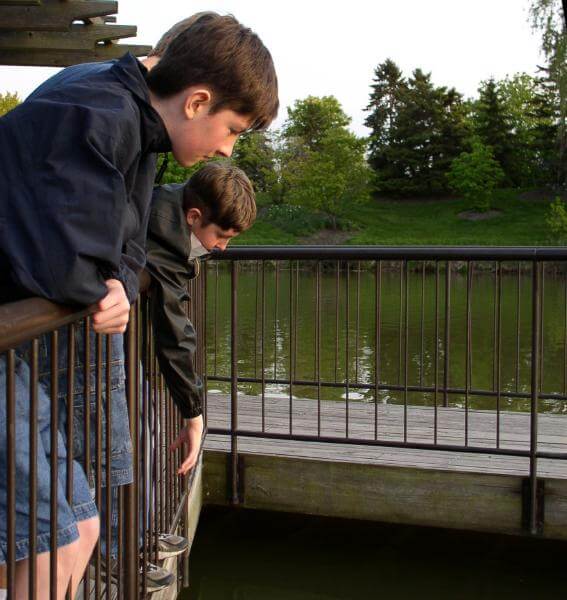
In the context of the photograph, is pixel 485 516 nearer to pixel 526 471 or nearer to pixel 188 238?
pixel 526 471

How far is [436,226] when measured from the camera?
58938mm

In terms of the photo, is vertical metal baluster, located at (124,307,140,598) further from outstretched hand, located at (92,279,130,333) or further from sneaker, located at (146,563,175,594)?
outstretched hand, located at (92,279,130,333)

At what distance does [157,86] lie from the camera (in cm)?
186

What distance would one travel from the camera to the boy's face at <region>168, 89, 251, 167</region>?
6.08 ft

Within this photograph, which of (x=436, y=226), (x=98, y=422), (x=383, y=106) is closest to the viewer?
(x=98, y=422)

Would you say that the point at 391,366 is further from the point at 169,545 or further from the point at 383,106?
the point at 383,106

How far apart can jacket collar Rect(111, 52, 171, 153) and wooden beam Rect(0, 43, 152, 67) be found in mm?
6134

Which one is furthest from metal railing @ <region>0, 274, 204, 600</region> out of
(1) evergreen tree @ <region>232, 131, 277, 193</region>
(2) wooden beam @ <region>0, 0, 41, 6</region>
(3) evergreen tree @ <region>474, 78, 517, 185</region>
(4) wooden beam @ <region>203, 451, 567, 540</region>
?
(3) evergreen tree @ <region>474, 78, 517, 185</region>

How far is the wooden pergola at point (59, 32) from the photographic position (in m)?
6.68

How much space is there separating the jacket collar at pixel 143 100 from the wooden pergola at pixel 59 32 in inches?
191

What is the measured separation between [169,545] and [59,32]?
5631 millimetres

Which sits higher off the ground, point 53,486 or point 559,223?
point 559,223

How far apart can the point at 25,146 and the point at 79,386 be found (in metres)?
0.71

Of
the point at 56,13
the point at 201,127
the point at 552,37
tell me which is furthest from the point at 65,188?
the point at 552,37
